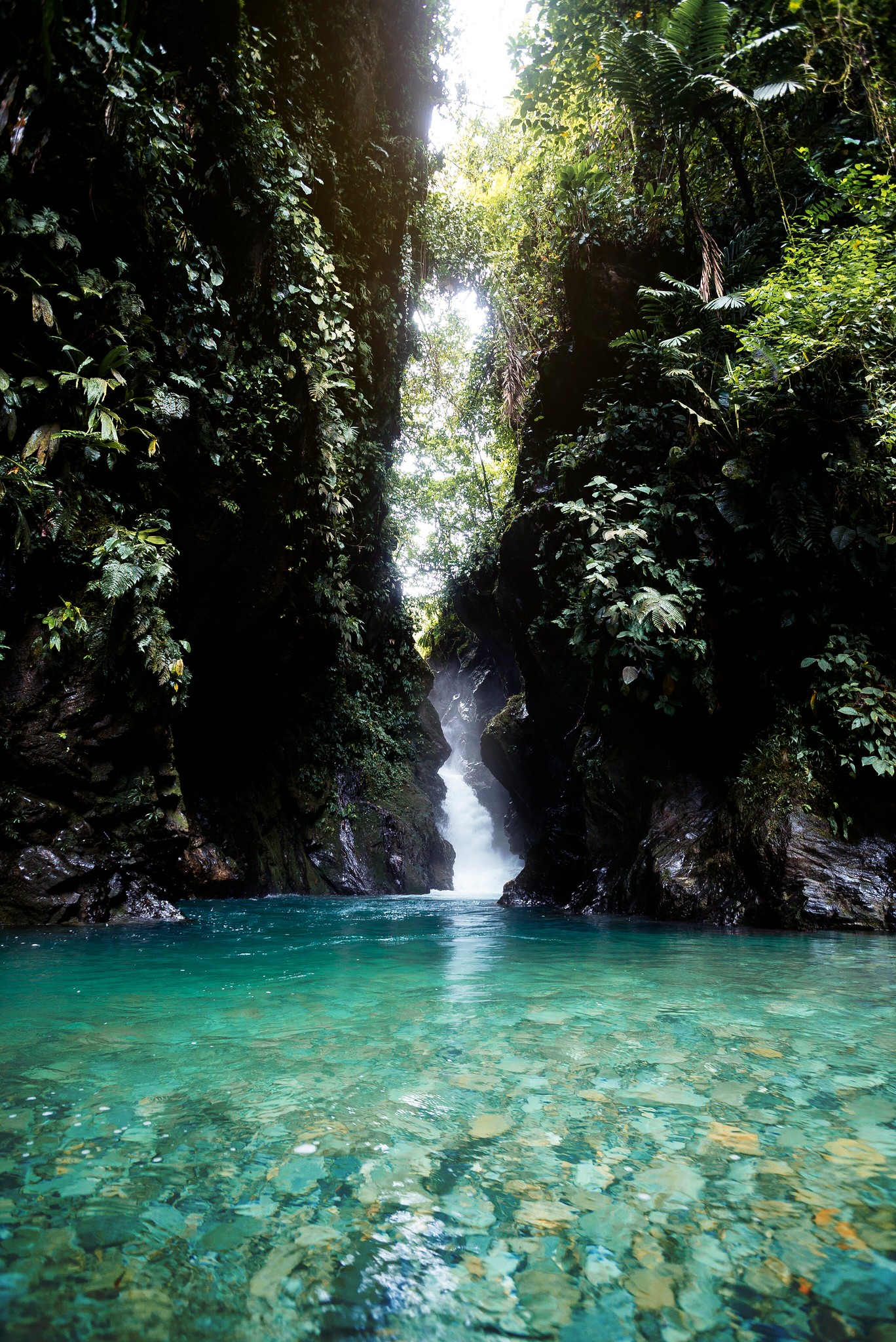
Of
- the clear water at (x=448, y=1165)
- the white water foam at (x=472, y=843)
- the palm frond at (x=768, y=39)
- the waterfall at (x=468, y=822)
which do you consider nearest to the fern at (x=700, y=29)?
the palm frond at (x=768, y=39)

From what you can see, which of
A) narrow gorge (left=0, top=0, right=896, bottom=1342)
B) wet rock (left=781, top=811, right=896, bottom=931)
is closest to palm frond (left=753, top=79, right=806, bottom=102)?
narrow gorge (left=0, top=0, right=896, bottom=1342)

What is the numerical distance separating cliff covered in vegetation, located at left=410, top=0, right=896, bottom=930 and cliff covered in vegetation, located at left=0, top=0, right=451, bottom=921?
9.91 feet

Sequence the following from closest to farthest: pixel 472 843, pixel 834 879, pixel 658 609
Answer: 1. pixel 834 879
2. pixel 658 609
3. pixel 472 843

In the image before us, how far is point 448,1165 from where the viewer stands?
150 cm

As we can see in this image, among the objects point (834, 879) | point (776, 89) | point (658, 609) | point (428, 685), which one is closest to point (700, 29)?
point (776, 89)

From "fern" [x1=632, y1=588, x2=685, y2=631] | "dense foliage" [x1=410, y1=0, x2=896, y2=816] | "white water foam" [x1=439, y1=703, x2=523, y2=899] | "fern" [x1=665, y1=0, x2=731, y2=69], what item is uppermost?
"fern" [x1=665, y1=0, x2=731, y2=69]

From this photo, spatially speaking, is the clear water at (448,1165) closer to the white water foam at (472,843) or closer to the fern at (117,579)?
the fern at (117,579)

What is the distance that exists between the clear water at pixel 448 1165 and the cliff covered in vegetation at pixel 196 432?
2.37 m

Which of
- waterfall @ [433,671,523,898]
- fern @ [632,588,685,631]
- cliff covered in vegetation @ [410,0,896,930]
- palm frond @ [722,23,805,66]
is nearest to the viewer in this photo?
cliff covered in vegetation @ [410,0,896,930]

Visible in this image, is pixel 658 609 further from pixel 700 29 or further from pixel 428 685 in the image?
pixel 428 685

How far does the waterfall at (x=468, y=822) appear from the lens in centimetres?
1941

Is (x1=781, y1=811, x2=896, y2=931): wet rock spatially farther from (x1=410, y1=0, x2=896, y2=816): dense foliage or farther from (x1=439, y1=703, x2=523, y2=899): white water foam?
(x1=439, y1=703, x2=523, y2=899): white water foam

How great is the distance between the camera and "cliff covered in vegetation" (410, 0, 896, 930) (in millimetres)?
6504

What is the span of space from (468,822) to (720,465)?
15.8m
